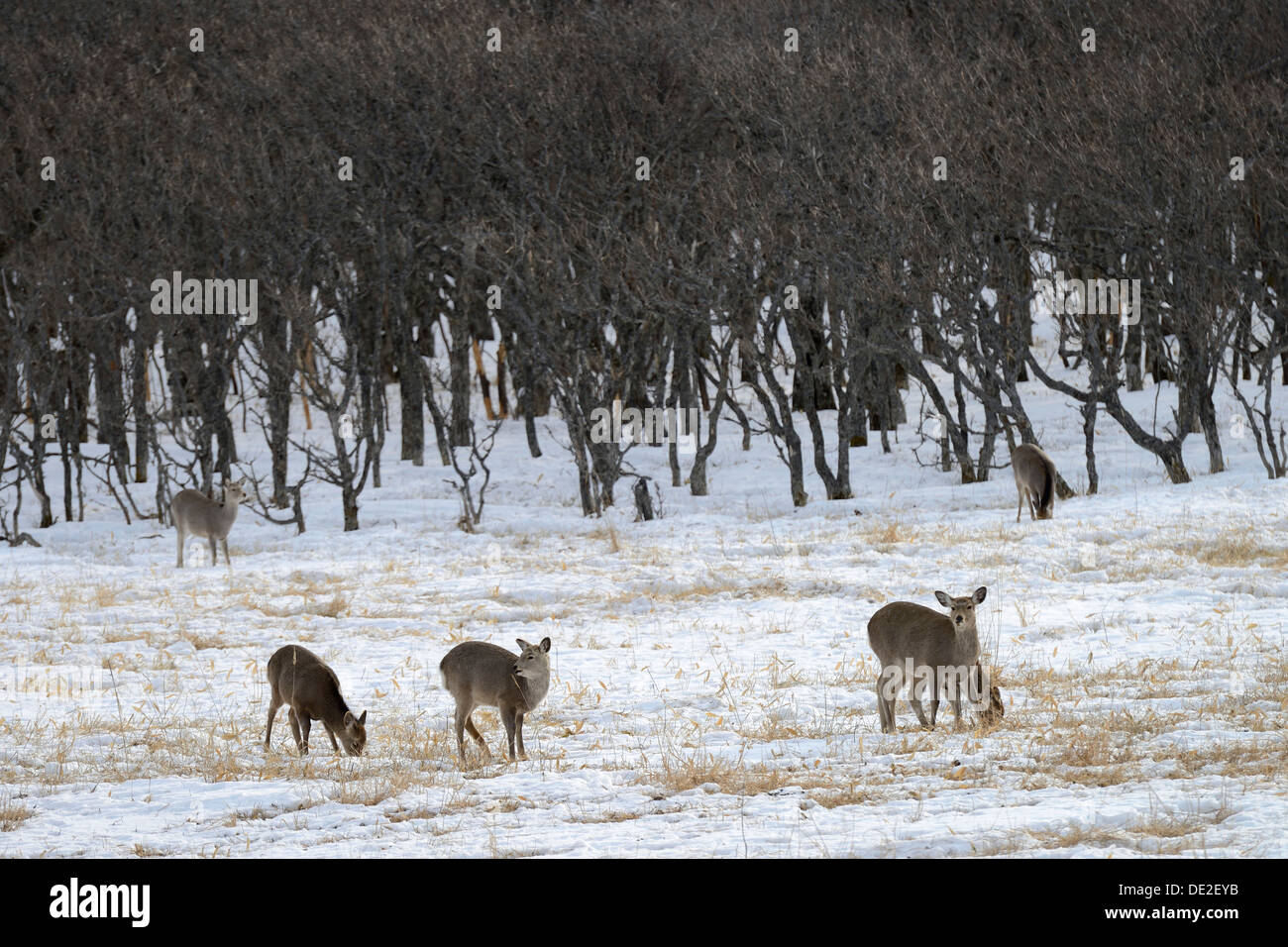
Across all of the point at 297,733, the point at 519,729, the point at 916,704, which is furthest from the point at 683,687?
the point at 297,733

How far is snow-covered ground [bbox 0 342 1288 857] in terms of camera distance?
23.1 feet

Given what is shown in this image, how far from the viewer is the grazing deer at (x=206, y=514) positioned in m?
21.3

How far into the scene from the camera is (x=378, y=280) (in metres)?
32.1

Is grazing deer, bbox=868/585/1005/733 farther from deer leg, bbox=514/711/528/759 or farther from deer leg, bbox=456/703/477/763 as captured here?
deer leg, bbox=456/703/477/763

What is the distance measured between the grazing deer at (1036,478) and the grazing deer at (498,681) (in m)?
13.2

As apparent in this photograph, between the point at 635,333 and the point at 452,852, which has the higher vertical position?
the point at 635,333

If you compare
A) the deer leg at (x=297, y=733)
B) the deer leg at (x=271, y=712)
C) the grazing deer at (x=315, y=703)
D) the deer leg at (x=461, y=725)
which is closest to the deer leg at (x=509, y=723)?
the deer leg at (x=461, y=725)

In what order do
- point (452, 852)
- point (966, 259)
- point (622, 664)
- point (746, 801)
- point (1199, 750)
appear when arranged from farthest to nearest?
point (966, 259)
point (622, 664)
point (1199, 750)
point (746, 801)
point (452, 852)

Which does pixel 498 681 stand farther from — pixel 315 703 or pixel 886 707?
pixel 886 707

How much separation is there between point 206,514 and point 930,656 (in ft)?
48.7

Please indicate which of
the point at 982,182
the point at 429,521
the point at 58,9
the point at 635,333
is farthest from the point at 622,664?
the point at 58,9

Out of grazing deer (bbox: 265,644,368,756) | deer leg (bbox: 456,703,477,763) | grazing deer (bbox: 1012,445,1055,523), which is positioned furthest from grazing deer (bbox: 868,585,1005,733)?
grazing deer (bbox: 1012,445,1055,523)

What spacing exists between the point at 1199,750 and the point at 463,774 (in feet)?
13.9

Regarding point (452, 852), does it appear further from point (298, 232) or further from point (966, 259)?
point (298, 232)
